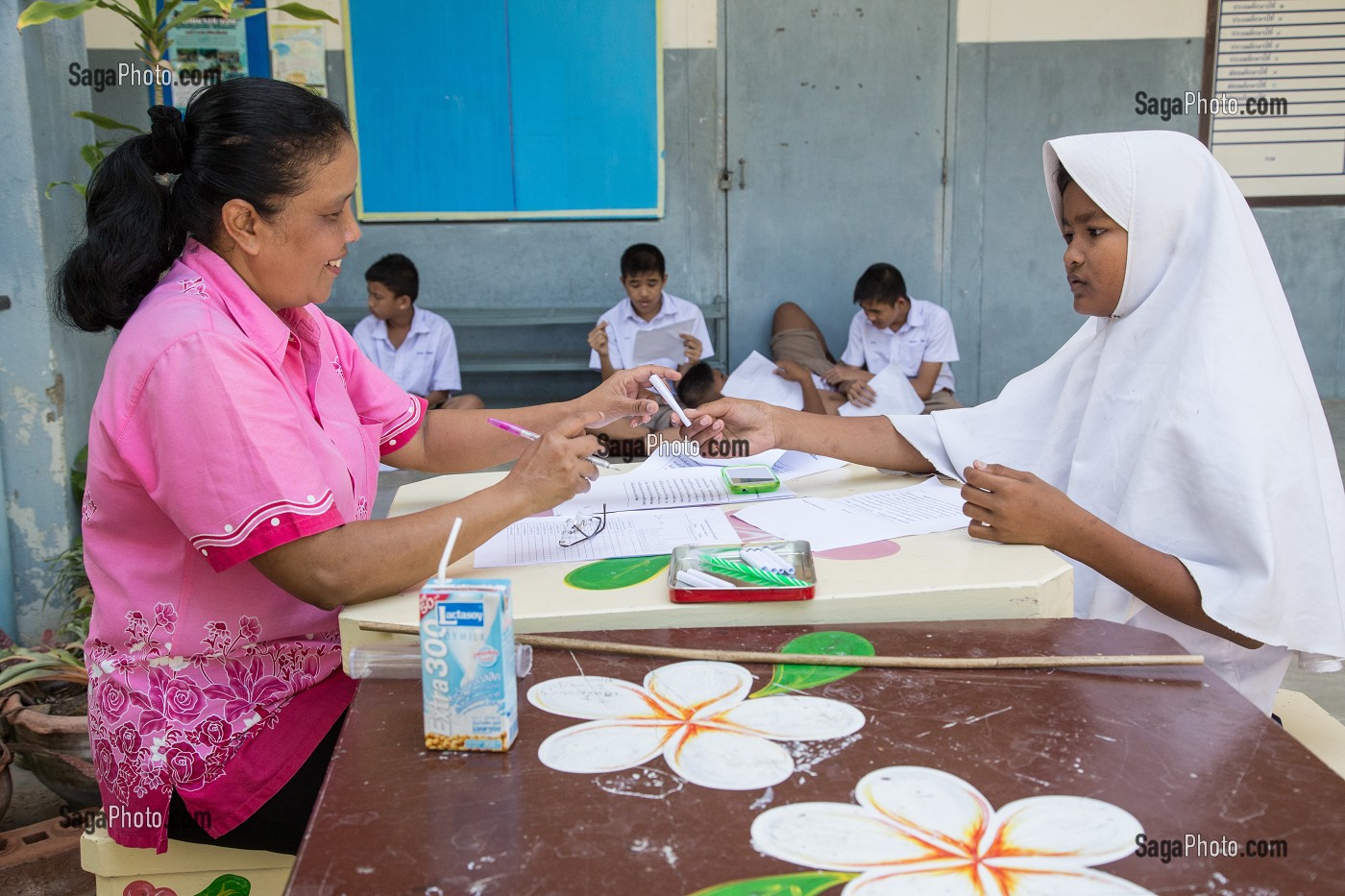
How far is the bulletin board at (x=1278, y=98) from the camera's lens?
222 inches

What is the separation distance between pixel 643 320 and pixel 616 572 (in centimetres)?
399

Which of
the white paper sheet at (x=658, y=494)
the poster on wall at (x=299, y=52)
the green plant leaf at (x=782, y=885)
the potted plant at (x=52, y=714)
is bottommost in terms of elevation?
the potted plant at (x=52, y=714)

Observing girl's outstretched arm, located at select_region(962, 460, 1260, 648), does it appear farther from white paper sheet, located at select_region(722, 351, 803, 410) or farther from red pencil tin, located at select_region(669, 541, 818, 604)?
white paper sheet, located at select_region(722, 351, 803, 410)

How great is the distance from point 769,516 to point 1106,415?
23.3 inches

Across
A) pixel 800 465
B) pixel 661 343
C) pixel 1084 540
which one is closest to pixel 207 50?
pixel 661 343

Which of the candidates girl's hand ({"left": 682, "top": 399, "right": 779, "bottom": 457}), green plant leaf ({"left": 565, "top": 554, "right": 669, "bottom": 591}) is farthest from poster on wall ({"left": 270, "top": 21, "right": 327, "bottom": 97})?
green plant leaf ({"left": 565, "top": 554, "right": 669, "bottom": 591})

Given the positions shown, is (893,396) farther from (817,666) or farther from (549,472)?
(817,666)

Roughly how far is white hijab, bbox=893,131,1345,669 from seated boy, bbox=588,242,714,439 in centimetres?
342

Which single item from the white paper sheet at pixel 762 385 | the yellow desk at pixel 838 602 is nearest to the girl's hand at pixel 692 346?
the white paper sheet at pixel 762 385

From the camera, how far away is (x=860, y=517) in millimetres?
1682

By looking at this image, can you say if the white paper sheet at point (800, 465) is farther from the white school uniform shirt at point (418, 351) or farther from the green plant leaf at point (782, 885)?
the white school uniform shirt at point (418, 351)

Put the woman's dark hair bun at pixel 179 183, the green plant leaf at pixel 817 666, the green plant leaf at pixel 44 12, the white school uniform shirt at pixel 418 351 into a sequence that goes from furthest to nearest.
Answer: the white school uniform shirt at pixel 418 351, the green plant leaf at pixel 44 12, the woman's dark hair bun at pixel 179 183, the green plant leaf at pixel 817 666

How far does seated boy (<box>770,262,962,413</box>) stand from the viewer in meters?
5.22

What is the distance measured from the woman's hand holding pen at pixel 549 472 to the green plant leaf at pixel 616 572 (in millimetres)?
107
